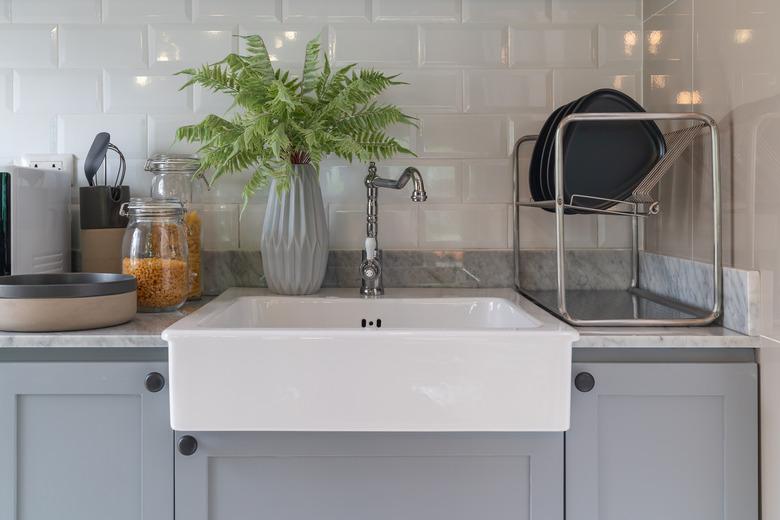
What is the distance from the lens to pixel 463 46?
5.57 ft

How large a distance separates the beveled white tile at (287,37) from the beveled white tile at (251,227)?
1.20ft

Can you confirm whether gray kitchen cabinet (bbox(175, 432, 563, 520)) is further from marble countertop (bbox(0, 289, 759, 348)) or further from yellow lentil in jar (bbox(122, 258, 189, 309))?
yellow lentil in jar (bbox(122, 258, 189, 309))

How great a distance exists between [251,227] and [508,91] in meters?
0.73

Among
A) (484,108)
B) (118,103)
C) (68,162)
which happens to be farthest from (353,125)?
(68,162)

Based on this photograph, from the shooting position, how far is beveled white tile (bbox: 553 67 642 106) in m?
1.70

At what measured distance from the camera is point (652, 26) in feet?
5.36

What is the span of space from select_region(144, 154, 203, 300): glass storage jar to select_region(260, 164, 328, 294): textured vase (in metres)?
0.17

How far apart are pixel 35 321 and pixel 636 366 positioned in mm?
1038

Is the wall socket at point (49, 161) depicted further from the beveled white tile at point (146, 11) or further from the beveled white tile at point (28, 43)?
the beveled white tile at point (146, 11)

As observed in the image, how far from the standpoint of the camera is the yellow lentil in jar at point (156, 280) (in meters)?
1.39

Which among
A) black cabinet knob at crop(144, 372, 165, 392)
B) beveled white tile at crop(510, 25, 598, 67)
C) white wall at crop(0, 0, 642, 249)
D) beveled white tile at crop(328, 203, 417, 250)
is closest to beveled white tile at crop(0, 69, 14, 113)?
white wall at crop(0, 0, 642, 249)

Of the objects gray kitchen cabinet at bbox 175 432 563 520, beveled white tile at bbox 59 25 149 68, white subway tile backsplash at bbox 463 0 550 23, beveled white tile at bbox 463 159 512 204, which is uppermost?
white subway tile backsplash at bbox 463 0 550 23

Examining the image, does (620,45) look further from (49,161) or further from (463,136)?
(49,161)

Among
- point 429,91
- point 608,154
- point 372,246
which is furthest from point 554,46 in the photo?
point 372,246
